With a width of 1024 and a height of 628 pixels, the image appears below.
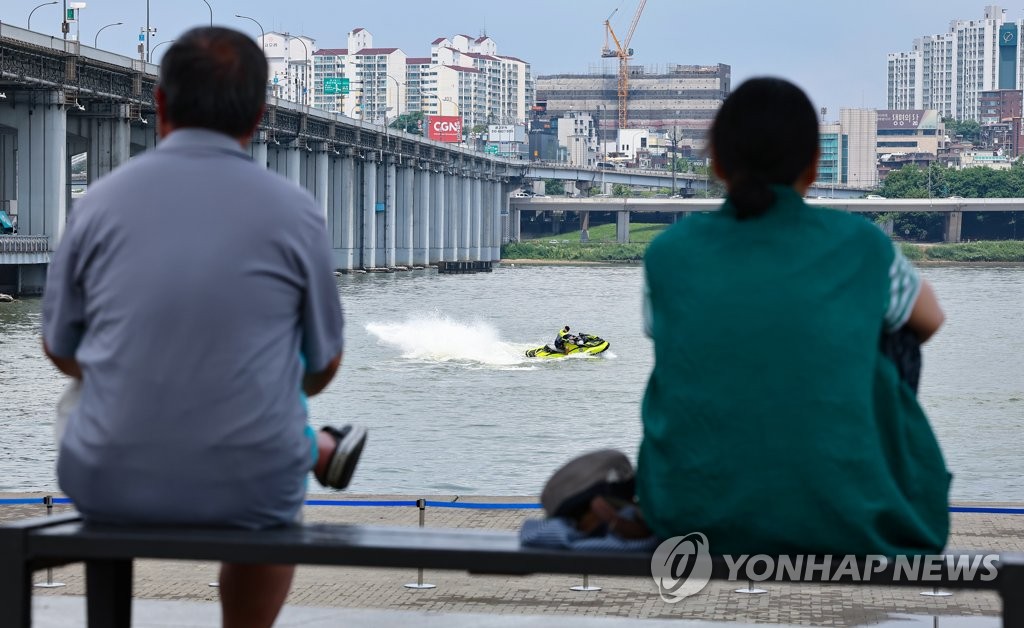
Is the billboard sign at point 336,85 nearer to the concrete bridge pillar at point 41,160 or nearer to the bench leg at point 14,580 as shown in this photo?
the concrete bridge pillar at point 41,160

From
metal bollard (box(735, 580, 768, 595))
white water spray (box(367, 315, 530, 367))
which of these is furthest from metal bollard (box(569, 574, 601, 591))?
white water spray (box(367, 315, 530, 367))

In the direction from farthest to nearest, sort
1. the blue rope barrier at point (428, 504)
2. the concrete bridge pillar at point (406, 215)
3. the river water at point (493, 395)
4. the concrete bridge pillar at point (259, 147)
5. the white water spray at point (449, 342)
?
the concrete bridge pillar at point (406, 215), the concrete bridge pillar at point (259, 147), the white water spray at point (449, 342), the river water at point (493, 395), the blue rope barrier at point (428, 504)

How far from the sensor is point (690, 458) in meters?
3.95

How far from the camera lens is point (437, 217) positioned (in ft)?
497

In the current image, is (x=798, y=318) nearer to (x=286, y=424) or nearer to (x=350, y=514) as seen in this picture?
(x=286, y=424)

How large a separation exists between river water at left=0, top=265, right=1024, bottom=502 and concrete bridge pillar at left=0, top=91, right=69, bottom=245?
167 inches

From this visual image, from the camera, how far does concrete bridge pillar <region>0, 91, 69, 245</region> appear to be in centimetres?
6819

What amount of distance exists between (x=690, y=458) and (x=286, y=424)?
1.13 meters

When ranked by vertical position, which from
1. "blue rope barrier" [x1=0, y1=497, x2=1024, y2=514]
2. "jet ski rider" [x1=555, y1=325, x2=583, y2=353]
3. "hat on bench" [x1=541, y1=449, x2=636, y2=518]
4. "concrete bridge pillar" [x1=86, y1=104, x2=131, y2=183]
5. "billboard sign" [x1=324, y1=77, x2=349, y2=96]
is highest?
"billboard sign" [x1=324, y1=77, x2=349, y2=96]

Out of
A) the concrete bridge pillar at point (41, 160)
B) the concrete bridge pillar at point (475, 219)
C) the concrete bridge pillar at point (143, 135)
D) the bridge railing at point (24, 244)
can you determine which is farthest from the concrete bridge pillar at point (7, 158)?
the concrete bridge pillar at point (475, 219)

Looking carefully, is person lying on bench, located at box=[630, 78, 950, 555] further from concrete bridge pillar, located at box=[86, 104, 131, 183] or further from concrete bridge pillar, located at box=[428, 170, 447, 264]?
concrete bridge pillar, located at box=[428, 170, 447, 264]

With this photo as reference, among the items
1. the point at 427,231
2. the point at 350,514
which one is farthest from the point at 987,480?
the point at 427,231

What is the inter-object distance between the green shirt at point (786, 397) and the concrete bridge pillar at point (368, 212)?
12028 cm

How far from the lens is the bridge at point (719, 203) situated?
174 m
